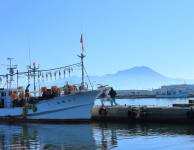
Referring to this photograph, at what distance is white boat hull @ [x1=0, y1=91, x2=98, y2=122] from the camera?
37.0 metres

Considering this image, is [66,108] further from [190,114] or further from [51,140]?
[190,114]

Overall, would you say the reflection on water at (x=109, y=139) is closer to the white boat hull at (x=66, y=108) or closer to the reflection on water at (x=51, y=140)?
the reflection on water at (x=51, y=140)

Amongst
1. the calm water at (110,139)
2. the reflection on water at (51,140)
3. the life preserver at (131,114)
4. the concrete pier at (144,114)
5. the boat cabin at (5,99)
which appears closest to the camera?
the calm water at (110,139)

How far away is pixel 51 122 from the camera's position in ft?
125

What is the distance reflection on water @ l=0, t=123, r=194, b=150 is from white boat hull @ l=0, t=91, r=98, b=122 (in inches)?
222

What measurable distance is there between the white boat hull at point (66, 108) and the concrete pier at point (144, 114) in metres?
1.56

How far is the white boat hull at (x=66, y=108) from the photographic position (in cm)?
3700

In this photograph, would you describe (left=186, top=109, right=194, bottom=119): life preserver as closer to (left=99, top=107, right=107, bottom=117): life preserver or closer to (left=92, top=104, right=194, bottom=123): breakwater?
(left=92, top=104, right=194, bottom=123): breakwater

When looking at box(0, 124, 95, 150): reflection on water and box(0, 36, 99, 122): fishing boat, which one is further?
box(0, 36, 99, 122): fishing boat

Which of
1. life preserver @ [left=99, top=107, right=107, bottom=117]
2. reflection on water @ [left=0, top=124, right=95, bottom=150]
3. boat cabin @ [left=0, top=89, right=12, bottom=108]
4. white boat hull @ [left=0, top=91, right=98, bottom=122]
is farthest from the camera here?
boat cabin @ [left=0, top=89, right=12, bottom=108]

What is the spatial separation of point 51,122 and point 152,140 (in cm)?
1722

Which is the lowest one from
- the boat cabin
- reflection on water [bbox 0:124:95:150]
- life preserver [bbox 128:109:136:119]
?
reflection on water [bbox 0:124:95:150]

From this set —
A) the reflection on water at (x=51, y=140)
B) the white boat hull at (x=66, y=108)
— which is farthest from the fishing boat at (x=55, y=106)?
the reflection on water at (x=51, y=140)

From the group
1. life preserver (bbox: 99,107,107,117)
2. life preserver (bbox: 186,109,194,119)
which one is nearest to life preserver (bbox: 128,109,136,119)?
life preserver (bbox: 99,107,107,117)
